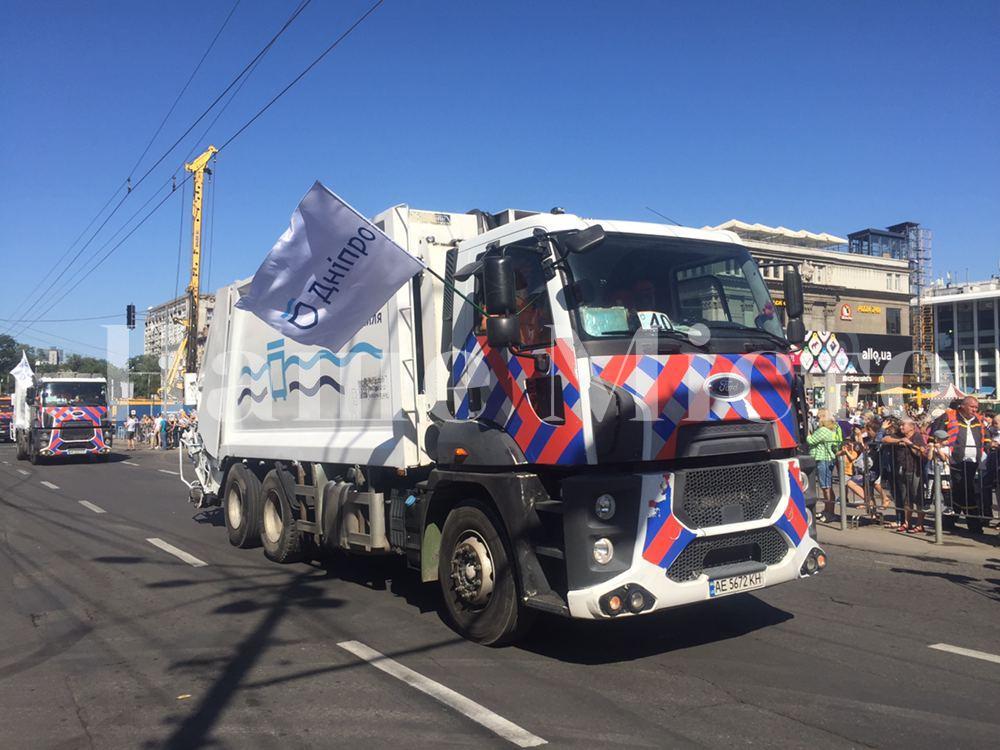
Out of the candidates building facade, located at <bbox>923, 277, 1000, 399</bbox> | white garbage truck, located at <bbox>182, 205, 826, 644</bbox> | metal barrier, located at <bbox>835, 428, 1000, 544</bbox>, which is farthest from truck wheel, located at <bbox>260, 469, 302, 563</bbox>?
building facade, located at <bbox>923, 277, 1000, 399</bbox>

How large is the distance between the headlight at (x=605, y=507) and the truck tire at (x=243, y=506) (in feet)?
21.1

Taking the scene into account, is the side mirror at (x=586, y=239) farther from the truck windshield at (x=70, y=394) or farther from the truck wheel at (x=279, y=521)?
the truck windshield at (x=70, y=394)

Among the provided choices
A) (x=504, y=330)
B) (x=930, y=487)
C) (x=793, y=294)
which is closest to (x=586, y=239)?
Answer: (x=504, y=330)

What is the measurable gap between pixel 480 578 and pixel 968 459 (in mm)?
8068

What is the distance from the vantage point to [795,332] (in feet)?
22.0

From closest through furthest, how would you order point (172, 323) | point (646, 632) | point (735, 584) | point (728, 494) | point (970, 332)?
point (735, 584) < point (728, 494) < point (646, 632) < point (172, 323) < point (970, 332)

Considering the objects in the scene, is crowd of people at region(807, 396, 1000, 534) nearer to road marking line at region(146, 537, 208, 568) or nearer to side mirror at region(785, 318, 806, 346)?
side mirror at region(785, 318, 806, 346)

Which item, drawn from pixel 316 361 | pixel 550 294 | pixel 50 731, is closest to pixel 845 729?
pixel 550 294

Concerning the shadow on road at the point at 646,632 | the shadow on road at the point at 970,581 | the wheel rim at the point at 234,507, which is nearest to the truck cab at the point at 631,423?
the shadow on road at the point at 646,632

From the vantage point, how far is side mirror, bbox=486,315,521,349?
5793 millimetres

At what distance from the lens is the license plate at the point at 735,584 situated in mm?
5668

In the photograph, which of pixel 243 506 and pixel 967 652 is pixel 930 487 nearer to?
pixel 967 652

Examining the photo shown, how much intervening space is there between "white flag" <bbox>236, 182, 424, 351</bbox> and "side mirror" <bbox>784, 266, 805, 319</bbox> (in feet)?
9.94

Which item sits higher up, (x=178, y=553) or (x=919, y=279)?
(x=919, y=279)
